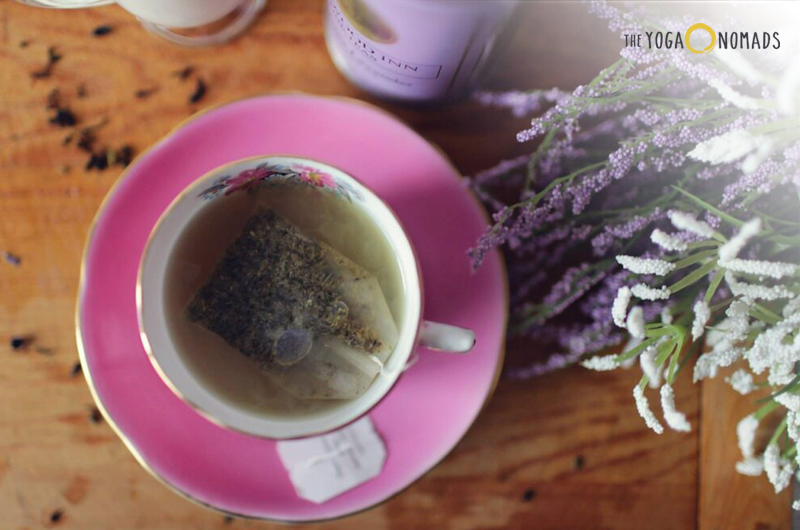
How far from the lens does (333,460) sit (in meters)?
0.84

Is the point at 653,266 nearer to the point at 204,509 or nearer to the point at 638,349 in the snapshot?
the point at 638,349

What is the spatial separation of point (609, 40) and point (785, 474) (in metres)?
0.56

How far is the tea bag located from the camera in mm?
796

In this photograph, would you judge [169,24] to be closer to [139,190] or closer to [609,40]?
[139,190]

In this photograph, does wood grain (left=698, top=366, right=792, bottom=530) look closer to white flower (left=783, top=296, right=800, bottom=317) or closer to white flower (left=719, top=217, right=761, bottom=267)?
white flower (left=783, top=296, right=800, bottom=317)

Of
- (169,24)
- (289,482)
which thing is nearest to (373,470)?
(289,482)

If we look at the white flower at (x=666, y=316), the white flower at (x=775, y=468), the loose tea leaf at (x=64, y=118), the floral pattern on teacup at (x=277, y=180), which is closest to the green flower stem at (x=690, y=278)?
the white flower at (x=666, y=316)

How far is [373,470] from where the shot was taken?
84cm

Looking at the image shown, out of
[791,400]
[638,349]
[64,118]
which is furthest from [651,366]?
[64,118]

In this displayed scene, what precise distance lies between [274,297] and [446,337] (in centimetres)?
22

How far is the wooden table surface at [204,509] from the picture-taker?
867 mm

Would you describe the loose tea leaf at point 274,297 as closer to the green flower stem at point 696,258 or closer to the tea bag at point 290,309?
the tea bag at point 290,309

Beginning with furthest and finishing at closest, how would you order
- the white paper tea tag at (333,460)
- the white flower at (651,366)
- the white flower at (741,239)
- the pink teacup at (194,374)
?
the white paper tea tag at (333,460) < the pink teacup at (194,374) < the white flower at (651,366) < the white flower at (741,239)

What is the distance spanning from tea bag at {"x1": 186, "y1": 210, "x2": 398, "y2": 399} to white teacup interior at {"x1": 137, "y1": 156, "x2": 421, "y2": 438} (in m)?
0.02
